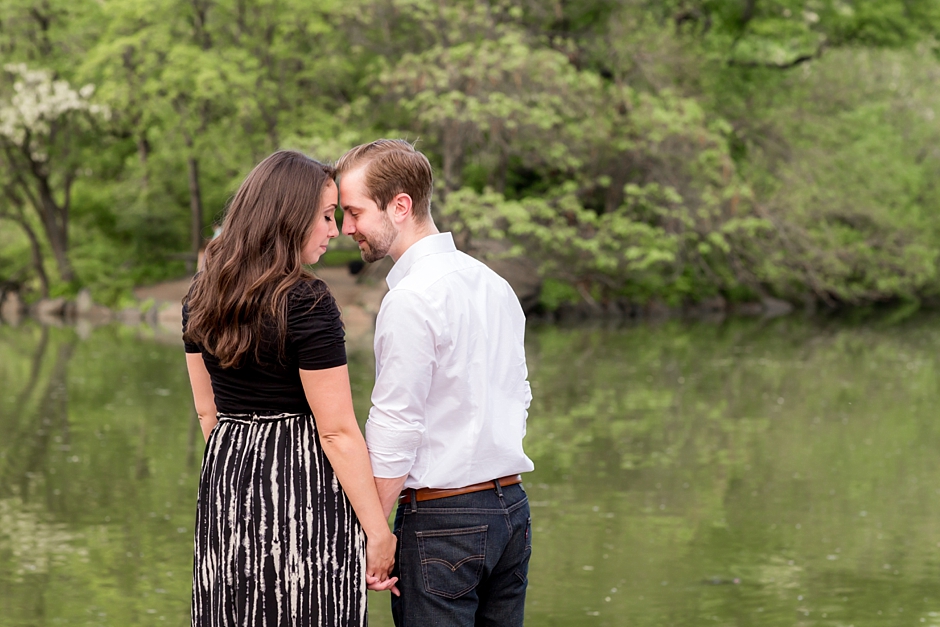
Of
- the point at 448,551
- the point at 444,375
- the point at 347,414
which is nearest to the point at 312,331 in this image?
the point at 347,414

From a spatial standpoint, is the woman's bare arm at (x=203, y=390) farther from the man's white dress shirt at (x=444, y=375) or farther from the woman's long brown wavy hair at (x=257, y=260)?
the man's white dress shirt at (x=444, y=375)

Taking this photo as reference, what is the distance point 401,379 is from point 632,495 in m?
5.73

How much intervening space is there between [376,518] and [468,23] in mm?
24026

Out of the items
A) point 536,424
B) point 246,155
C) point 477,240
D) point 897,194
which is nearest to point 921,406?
point 536,424

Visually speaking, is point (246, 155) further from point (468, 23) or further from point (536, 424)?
point (536, 424)

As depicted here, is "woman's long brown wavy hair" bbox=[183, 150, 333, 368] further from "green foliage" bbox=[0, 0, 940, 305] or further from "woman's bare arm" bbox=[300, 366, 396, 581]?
"green foliage" bbox=[0, 0, 940, 305]

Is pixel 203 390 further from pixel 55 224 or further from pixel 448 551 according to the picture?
pixel 55 224

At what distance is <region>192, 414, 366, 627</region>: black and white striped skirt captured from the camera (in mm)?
2783

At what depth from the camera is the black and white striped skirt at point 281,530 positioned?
9.13 feet

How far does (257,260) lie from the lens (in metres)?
2.73

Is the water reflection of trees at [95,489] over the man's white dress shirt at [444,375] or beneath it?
beneath

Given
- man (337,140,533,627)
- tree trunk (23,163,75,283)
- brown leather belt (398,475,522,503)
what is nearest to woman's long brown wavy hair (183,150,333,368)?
man (337,140,533,627)


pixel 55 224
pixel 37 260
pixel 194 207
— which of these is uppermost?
pixel 194 207

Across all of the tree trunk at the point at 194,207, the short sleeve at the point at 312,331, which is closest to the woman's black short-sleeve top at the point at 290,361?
the short sleeve at the point at 312,331
